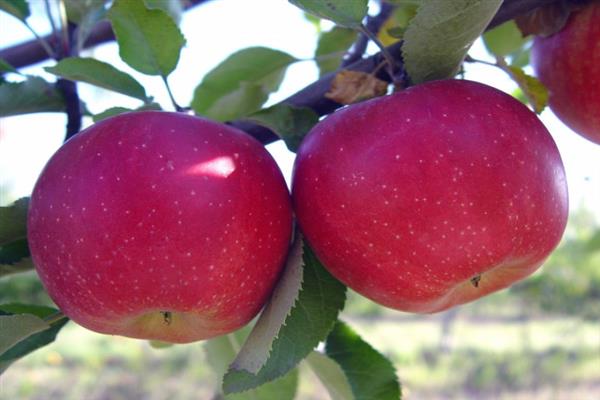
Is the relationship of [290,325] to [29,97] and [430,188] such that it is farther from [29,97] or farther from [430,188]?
[29,97]

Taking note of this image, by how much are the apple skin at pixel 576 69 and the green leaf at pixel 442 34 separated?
0.67 feet

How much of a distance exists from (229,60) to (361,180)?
1.47 feet

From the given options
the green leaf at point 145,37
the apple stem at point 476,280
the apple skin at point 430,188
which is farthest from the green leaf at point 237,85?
the apple stem at point 476,280

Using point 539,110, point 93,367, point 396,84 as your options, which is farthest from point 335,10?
point 93,367

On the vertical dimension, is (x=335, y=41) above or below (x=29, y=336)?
above

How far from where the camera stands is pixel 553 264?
764 centimetres

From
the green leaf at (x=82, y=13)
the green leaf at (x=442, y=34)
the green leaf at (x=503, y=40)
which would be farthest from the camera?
the green leaf at (x=503, y=40)

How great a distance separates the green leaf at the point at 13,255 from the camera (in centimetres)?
83

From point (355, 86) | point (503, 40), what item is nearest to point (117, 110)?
point (355, 86)

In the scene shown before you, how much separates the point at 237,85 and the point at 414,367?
4726 mm

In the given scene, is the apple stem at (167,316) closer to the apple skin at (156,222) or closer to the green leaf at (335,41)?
the apple skin at (156,222)

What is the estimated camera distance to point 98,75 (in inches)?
31.1

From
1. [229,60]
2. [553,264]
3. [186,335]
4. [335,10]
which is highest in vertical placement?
[335,10]

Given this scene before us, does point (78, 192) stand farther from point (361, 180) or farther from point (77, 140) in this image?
point (361, 180)
